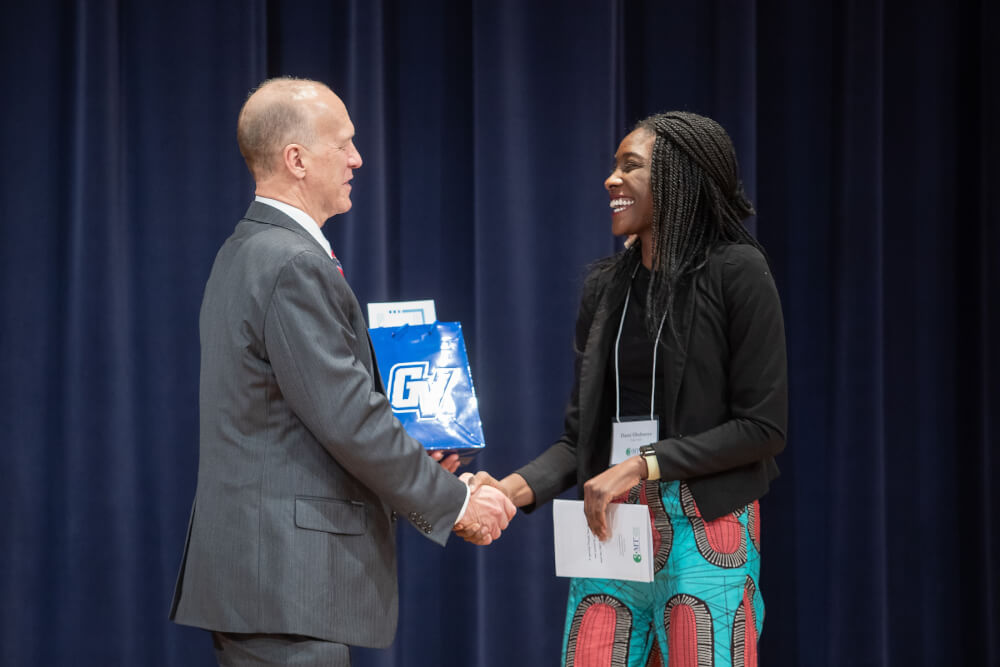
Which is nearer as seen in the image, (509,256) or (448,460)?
(448,460)

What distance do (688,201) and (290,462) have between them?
3.18 ft

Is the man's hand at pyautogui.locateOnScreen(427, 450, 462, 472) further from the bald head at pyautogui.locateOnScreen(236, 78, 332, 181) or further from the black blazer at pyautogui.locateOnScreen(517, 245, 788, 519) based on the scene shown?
the bald head at pyautogui.locateOnScreen(236, 78, 332, 181)

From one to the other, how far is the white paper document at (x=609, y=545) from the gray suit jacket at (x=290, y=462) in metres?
0.38

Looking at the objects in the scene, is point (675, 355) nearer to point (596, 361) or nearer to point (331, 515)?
point (596, 361)

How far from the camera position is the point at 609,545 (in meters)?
1.93

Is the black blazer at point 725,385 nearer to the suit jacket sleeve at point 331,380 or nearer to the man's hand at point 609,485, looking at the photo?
the man's hand at point 609,485

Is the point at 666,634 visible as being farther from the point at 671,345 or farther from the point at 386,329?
the point at 386,329

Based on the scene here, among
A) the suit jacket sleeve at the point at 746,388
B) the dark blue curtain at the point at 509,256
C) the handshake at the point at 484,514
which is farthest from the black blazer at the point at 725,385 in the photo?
the dark blue curtain at the point at 509,256

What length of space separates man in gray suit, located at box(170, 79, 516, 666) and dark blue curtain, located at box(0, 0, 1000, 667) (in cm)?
140

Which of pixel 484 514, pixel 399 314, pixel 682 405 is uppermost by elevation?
pixel 399 314

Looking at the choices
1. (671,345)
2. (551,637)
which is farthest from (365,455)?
(551,637)

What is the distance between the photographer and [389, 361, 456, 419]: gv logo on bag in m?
2.02

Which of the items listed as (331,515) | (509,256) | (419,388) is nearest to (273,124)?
(419,388)

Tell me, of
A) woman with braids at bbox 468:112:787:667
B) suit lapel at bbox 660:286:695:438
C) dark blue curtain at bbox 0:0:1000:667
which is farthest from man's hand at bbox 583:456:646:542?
dark blue curtain at bbox 0:0:1000:667
